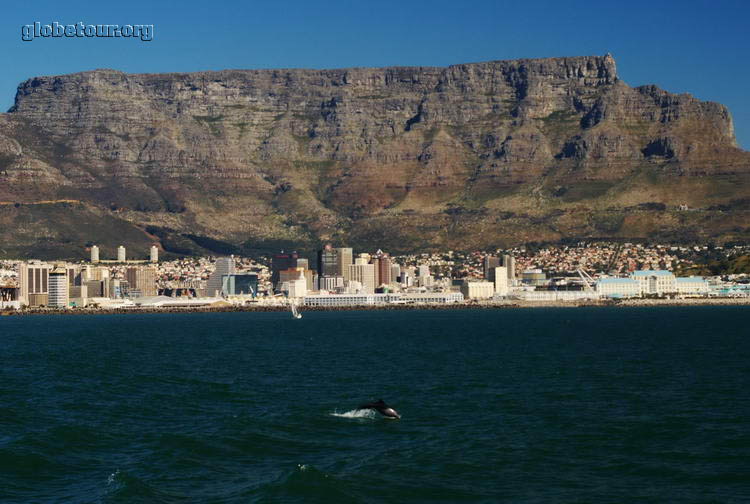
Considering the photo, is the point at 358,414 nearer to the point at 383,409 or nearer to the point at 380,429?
the point at 383,409

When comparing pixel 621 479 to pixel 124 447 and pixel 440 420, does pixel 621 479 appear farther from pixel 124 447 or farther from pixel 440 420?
pixel 124 447

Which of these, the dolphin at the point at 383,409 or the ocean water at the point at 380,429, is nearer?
the ocean water at the point at 380,429

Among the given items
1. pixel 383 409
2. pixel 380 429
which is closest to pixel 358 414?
pixel 383 409

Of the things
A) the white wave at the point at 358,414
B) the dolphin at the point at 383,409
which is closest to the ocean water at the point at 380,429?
the dolphin at the point at 383,409

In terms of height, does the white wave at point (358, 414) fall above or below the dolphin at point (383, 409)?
below

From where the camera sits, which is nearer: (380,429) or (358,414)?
(380,429)

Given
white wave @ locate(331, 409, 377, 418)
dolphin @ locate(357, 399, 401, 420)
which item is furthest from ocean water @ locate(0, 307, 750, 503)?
white wave @ locate(331, 409, 377, 418)

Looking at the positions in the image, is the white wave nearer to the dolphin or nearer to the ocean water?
the dolphin

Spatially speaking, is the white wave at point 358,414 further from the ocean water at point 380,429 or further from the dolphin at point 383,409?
the ocean water at point 380,429

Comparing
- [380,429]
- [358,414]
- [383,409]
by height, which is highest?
[383,409]
